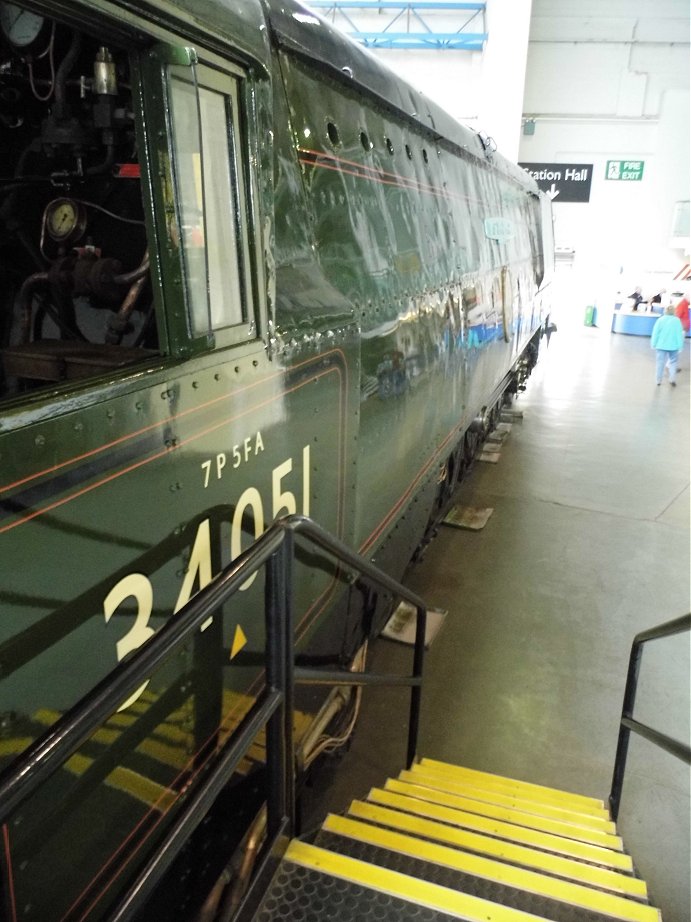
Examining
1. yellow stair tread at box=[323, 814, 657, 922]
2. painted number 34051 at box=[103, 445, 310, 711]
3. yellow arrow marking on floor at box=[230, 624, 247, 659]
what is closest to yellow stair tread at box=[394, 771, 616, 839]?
yellow stair tread at box=[323, 814, 657, 922]

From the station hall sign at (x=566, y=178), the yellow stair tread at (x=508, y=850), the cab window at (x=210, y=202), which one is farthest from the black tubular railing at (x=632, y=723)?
the station hall sign at (x=566, y=178)

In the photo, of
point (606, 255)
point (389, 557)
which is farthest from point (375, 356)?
point (606, 255)

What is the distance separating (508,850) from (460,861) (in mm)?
328

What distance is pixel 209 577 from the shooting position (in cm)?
189

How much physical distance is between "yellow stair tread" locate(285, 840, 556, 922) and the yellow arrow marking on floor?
1.82ft

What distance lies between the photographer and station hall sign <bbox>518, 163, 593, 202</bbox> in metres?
17.9

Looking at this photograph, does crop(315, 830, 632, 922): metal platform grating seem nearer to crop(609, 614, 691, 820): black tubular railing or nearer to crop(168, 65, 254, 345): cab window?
crop(609, 614, 691, 820): black tubular railing

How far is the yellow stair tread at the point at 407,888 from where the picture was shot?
5.47 ft

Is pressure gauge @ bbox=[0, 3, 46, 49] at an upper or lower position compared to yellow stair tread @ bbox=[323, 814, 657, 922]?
upper

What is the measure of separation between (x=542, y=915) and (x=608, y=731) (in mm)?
2208

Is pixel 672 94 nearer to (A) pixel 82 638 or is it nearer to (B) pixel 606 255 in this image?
(B) pixel 606 255

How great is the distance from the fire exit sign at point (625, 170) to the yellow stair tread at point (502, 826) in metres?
18.6

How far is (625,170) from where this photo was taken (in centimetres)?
1766

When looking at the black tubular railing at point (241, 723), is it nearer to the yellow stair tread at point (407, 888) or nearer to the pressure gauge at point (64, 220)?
the yellow stair tread at point (407, 888)
